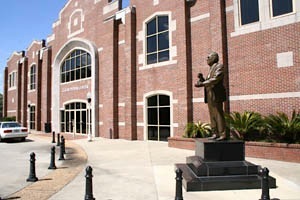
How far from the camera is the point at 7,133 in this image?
20875mm

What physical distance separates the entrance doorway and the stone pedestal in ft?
60.9

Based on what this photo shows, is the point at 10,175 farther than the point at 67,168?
No

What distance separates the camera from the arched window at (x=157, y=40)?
1842cm

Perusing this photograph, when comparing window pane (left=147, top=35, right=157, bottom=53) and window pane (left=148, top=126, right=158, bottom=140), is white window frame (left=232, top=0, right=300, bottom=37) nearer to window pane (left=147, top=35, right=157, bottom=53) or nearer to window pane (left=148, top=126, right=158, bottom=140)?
window pane (left=147, top=35, right=157, bottom=53)

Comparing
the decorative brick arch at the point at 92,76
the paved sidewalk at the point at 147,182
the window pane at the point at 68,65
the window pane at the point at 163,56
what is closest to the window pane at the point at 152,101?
the window pane at the point at 163,56

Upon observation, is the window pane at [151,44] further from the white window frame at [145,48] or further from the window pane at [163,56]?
the window pane at [163,56]

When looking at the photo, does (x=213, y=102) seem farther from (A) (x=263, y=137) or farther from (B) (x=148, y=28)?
(B) (x=148, y=28)

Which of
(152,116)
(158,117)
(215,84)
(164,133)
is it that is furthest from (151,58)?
(215,84)

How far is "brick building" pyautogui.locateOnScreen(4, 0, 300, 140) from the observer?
13.6 m

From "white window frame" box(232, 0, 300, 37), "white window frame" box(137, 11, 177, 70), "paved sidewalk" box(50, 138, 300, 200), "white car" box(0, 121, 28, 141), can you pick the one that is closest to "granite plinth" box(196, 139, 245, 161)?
"paved sidewalk" box(50, 138, 300, 200)

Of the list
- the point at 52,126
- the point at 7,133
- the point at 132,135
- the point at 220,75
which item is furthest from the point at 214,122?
the point at 52,126

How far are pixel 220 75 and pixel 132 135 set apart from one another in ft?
41.1

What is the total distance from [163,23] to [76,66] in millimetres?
11603

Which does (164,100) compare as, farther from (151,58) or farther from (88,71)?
(88,71)
